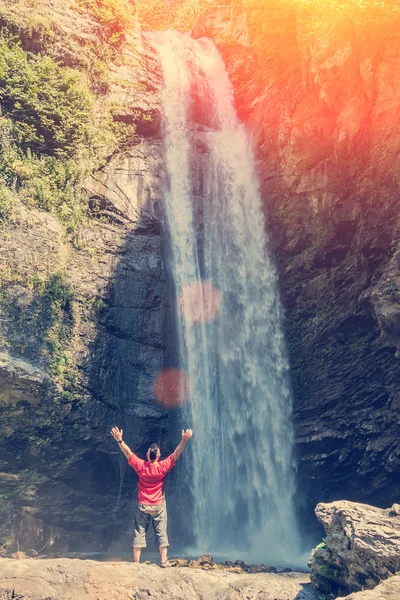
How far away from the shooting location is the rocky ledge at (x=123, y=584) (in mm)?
6410

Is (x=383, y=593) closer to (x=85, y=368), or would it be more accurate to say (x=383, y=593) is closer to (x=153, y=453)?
(x=153, y=453)

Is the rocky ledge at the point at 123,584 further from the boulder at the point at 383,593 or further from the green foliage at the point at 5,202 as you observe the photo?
the green foliage at the point at 5,202

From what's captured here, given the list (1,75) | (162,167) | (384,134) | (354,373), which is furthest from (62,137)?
(354,373)

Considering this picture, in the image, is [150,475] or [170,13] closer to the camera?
[150,475]

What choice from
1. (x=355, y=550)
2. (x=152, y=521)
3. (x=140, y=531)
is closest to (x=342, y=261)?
(x=355, y=550)

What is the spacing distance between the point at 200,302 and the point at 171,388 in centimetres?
313

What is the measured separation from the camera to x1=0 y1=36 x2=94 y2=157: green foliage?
14594 millimetres

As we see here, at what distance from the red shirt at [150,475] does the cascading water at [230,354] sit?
634 centimetres

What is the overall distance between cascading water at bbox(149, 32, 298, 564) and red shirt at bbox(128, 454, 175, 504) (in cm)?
634

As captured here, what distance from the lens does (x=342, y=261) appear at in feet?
49.4

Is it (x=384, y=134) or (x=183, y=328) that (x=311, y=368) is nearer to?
(x=183, y=328)

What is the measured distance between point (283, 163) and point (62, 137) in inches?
314

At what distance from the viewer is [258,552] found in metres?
13.0

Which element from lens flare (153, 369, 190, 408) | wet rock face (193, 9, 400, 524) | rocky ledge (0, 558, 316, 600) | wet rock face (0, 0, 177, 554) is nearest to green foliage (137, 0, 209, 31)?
wet rock face (193, 9, 400, 524)
